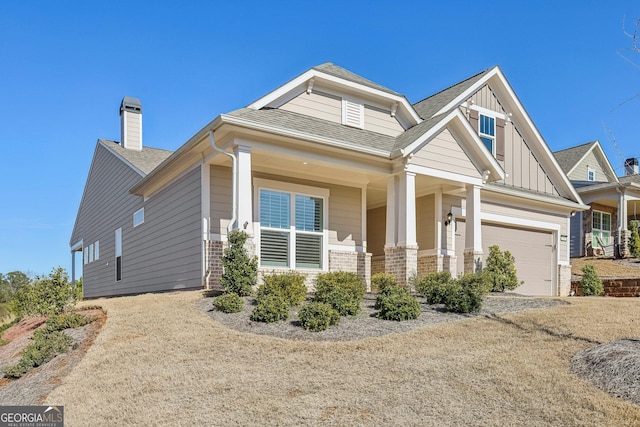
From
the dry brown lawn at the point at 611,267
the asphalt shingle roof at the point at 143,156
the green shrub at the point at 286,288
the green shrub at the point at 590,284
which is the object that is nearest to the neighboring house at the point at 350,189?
the asphalt shingle roof at the point at 143,156

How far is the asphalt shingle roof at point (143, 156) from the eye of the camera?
1733 cm

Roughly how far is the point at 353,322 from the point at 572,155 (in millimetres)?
22382

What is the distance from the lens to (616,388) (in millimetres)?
5598

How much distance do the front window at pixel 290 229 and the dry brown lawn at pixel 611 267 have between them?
42.5 ft

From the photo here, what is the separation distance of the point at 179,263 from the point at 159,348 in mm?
5989

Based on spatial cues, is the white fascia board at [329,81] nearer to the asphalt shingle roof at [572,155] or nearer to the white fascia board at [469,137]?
the white fascia board at [469,137]

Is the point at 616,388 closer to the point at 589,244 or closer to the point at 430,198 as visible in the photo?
the point at 430,198

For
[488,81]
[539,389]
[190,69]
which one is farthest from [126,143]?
[539,389]

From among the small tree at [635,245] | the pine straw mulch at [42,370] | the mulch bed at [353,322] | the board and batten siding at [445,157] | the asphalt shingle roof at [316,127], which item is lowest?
the pine straw mulch at [42,370]

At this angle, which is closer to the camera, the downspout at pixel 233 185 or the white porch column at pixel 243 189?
the white porch column at pixel 243 189

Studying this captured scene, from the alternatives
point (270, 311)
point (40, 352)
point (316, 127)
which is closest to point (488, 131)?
point (316, 127)

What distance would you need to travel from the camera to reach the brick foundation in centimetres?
1748

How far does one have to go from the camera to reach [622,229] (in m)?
24.0

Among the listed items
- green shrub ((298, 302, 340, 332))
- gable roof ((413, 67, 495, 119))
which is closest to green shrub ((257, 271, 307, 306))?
green shrub ((298, 302, 340, 332))
